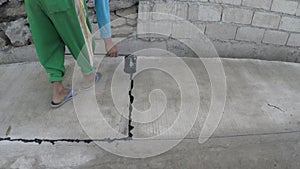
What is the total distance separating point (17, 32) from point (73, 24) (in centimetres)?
103

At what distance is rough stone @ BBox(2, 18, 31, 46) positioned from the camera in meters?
2.02

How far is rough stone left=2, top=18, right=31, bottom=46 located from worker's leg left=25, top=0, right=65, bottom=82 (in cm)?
74

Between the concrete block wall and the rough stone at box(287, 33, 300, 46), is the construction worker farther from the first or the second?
the rough stone at box(287, 33, 300, 46)

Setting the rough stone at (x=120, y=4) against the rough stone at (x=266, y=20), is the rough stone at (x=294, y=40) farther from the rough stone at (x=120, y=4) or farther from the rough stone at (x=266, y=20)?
the rough stone at (x=120, y=4)

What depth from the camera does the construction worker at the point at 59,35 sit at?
1.29 m

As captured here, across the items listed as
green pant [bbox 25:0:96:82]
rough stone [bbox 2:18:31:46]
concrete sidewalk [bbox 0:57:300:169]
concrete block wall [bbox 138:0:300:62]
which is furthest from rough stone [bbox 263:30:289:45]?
rough stone [bbox 2:18:31:46]

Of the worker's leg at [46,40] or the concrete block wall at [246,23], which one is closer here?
the worker's leg at [46,40]

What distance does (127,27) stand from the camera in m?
2.21

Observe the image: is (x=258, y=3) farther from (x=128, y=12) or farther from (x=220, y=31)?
(x=128, y=12)

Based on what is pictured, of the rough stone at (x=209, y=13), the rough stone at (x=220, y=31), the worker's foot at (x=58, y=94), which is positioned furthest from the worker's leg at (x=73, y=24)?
the rough stone at (x=220, y=31)

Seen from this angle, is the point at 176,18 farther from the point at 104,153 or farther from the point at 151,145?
the point at 104,153

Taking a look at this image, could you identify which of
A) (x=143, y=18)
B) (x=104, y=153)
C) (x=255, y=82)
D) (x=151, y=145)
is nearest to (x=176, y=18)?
(x=143, y=18)

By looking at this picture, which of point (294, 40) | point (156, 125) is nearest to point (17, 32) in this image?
point (156, 125)

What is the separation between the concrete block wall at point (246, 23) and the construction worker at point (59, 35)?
834 millimetres
